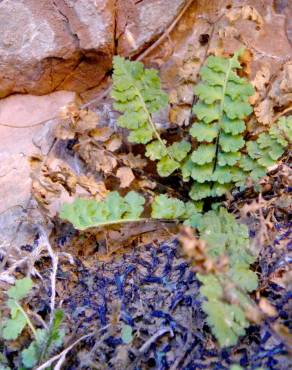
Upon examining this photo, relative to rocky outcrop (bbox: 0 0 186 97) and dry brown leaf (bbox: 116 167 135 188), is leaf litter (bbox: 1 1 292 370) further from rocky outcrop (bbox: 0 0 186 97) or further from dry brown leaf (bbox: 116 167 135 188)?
rocky outcrop (bbox: 0 0 186 97)

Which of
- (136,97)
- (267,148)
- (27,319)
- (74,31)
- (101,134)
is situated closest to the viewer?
(27,319)

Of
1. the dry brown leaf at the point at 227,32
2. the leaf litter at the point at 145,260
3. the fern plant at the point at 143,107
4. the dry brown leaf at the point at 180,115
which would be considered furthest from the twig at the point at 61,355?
the dry brown leaf at the point at 227,32

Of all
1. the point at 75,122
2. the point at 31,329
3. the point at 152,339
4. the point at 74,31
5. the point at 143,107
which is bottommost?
the point at 31,329

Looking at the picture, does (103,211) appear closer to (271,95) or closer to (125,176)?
(125,176)

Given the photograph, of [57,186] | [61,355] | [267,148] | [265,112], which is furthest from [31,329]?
[265,112]

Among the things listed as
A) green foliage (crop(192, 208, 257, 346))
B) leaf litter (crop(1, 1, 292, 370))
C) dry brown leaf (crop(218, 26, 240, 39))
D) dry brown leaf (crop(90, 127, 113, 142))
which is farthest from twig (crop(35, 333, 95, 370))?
dry brown leaf (crop(218, 26, 240, 39))

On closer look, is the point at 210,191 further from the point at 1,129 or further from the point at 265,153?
the point at 1,129
